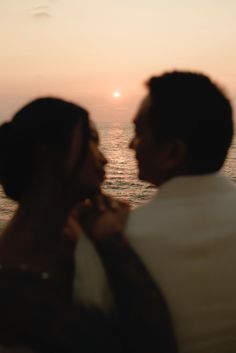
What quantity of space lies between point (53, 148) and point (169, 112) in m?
0.61

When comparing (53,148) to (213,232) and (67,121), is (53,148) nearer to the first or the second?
(67,121)

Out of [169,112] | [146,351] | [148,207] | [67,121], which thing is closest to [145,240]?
[148,207]

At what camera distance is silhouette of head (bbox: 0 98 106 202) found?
7.41ft

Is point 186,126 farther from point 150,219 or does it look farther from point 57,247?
point 57,247

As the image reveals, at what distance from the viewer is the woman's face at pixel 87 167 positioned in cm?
228

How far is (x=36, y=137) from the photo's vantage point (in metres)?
2.27

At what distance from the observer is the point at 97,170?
2398 mm

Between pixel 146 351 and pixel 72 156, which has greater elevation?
pixel 72 156

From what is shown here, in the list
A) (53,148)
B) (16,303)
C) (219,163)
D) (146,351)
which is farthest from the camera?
(53,148)

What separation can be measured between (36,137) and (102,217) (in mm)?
567

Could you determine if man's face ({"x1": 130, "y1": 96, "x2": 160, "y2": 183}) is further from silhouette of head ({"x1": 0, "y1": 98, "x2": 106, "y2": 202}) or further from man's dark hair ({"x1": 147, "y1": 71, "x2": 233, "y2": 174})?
silhouette of head ({"x1": 0, "y1": 98, "x2": 106, "y2": 202})

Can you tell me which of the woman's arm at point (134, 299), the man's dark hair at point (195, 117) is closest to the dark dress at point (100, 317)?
the woman's arm at point (134, 299)

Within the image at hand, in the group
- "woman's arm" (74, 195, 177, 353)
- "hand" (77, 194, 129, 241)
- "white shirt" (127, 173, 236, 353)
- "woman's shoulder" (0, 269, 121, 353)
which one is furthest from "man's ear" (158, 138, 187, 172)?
"woman's shoulder" (0, 269, 121, 353)

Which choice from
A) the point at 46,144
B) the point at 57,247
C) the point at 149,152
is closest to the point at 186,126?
the point at 149,152
